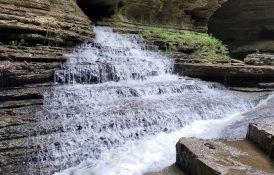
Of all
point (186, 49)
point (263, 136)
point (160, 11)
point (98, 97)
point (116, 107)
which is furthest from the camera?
point (160, 11)

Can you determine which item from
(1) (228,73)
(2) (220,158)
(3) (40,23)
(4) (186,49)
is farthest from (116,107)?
(4) (186,49)

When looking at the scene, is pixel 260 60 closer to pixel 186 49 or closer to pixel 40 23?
pixel 186 49

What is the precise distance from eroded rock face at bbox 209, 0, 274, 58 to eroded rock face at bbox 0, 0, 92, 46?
16.2 meters

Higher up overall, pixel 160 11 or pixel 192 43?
pixel 160 11

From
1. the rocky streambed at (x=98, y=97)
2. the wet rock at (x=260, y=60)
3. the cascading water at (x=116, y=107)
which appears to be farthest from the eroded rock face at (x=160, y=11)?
the wet rock at (x=260, y=60)

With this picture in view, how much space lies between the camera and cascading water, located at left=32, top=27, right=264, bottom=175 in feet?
21.9

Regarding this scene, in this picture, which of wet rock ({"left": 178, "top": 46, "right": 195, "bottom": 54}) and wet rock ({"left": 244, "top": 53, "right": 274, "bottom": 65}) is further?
wet rock ({"left": 244, "top": 53, "right": 274, "bottom": 65})

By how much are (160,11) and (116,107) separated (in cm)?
1010

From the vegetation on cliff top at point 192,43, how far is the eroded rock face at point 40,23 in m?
3.79

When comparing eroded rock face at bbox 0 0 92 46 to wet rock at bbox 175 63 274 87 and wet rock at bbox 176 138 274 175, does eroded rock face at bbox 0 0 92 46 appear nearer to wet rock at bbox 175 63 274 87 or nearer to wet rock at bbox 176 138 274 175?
wet rock at bbox 175 63 274 87

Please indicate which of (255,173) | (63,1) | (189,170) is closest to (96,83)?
(63,1)

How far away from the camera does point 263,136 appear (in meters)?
6.19

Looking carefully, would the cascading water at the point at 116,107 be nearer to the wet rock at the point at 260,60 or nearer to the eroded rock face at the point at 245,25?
the wet rock at the point at 260,60

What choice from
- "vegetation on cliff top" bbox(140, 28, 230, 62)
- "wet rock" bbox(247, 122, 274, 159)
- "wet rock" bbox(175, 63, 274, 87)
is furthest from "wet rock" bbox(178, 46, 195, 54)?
"wet rock" bbox(247, 122, 274, 159)
